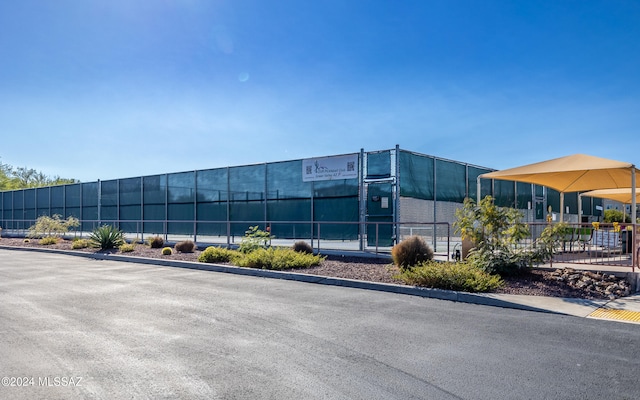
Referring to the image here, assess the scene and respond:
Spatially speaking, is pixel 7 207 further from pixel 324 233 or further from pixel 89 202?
pixel 324 233

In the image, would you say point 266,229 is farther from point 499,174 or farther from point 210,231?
point 499,174

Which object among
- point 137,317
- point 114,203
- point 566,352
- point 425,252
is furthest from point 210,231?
point 566,352

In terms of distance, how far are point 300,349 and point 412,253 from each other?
6.36 metres

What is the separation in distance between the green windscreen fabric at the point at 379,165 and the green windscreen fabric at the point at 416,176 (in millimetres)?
469

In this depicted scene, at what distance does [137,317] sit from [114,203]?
20.9m

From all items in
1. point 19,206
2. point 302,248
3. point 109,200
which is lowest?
point 302,248

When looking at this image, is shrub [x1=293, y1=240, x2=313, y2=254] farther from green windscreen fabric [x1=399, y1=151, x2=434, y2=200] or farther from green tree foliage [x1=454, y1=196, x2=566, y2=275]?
green tree foliage [x1=454, y1=196, x2=566, y2=275]

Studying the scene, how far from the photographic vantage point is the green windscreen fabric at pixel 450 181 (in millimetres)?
16703

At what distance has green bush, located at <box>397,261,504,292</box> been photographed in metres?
8.43

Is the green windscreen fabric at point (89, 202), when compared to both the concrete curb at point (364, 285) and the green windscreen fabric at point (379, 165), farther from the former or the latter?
the green windscreen fabric at point (379, 165)

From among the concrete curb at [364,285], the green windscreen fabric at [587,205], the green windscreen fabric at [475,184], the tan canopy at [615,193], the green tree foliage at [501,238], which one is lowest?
the concrete curb at [364,285]

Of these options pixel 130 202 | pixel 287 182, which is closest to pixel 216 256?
pixel 287 182

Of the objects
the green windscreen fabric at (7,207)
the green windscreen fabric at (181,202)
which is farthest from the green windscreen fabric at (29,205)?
the green windscreen fabric at (181,202)

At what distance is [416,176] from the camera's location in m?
15.6
